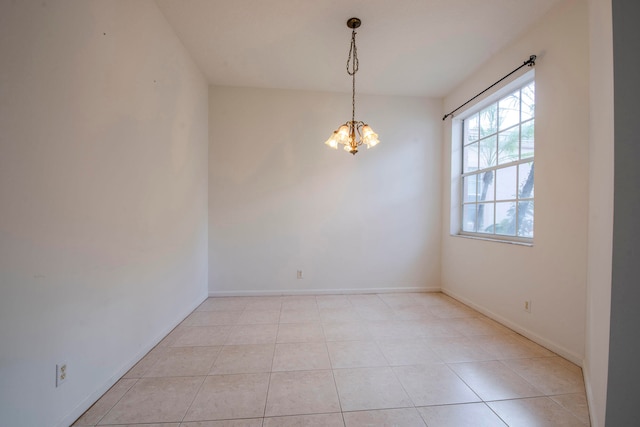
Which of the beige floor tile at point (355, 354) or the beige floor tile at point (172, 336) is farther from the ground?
the beige floor tile at point (355, 354)

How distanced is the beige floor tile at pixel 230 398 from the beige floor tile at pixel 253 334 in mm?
535

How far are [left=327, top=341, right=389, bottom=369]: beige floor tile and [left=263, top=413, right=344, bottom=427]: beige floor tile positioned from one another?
0.51 meters

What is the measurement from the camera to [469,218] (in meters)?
3.62

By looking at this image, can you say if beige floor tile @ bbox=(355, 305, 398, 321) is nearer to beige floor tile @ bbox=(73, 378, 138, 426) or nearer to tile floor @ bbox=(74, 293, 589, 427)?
tile floor @ bbox=(74, 293, 589, 427)

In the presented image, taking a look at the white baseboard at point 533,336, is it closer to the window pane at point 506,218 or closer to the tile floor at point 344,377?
the tile floor at point 344,377

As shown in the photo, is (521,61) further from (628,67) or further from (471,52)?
(628,67)

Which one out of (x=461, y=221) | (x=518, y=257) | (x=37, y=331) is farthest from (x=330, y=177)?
(x=37, y=331)

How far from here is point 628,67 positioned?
104 centimetres

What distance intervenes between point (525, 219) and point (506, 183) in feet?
1.61

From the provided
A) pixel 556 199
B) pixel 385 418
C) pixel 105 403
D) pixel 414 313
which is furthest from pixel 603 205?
pixel 105 403

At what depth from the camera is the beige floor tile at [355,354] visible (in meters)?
2.02

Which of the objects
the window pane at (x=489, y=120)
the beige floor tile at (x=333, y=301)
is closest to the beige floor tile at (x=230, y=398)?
the beige floor tile at (x=333, y=301)

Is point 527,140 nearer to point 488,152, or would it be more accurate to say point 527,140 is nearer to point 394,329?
point 488,152

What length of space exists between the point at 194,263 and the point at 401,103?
3723 mm
